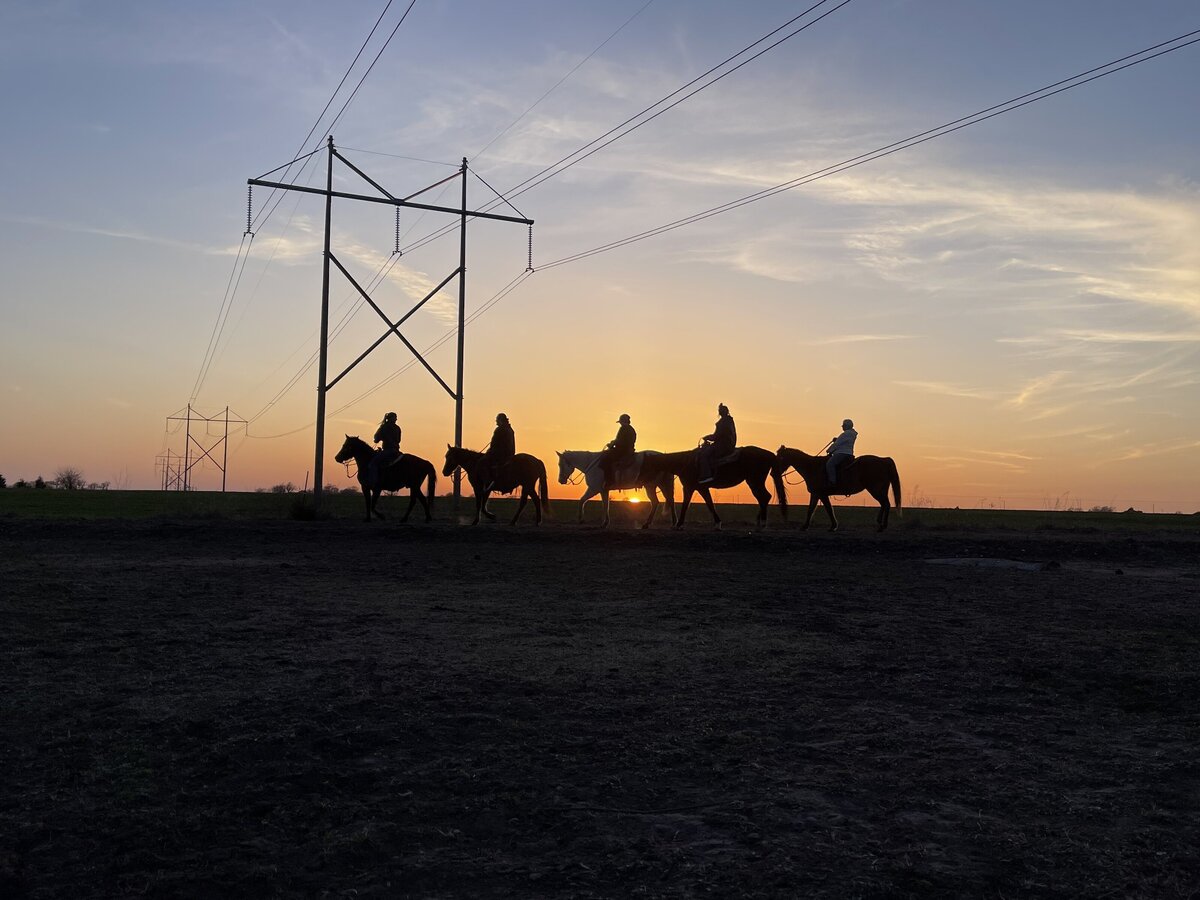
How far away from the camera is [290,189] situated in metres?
28.8

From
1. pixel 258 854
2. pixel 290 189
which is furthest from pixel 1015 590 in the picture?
pixel 290 189

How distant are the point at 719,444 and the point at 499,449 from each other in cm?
535

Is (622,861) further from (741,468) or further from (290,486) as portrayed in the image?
(290,486)

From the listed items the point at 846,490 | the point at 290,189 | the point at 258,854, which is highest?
the point at 290,189

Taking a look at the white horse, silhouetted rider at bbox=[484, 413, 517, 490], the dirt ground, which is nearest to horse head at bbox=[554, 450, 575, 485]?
the white horse

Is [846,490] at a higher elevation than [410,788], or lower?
higher

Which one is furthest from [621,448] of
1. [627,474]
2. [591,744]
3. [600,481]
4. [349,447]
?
[591,744]

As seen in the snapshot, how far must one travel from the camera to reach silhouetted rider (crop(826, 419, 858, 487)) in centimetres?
2297

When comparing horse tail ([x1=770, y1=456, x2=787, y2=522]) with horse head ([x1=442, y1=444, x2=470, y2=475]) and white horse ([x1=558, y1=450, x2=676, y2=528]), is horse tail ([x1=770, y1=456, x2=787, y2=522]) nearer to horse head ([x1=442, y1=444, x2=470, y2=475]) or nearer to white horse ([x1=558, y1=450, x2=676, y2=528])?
white horse ([x1=558, y1=450, x2=676, y2=528])

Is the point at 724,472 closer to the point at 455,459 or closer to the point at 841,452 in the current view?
the point at 841,452

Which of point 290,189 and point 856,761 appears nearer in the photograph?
point 856,761

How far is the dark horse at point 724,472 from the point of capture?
73.7ft

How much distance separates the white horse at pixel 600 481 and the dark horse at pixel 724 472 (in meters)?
0.34

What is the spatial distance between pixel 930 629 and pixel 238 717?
577 centimetres
